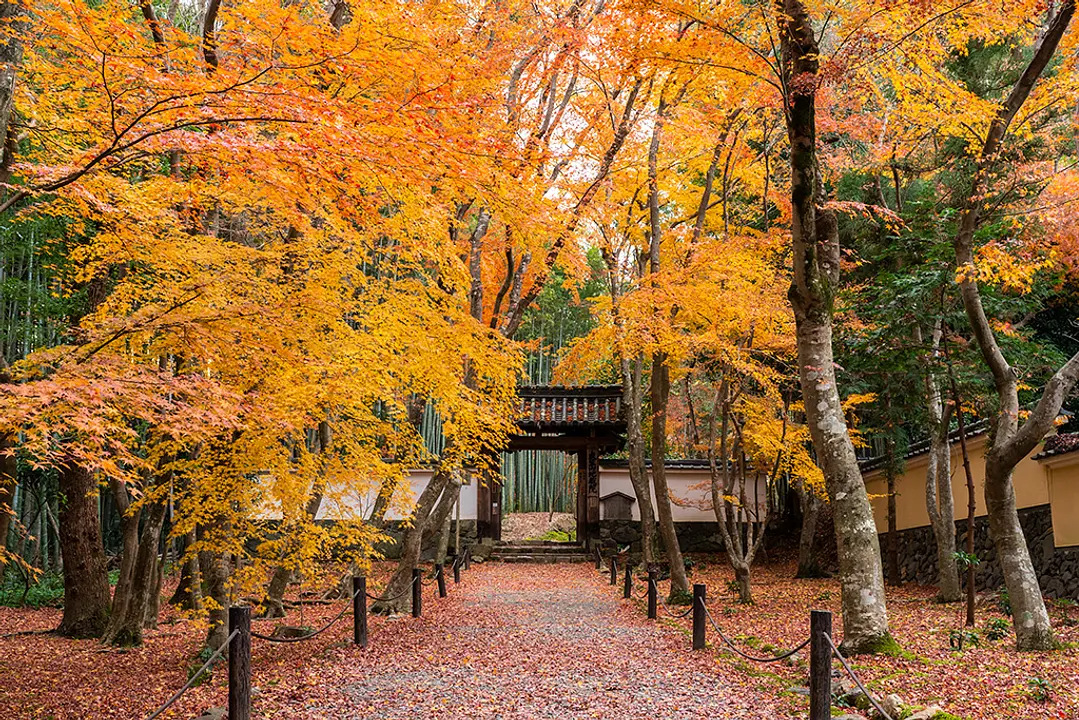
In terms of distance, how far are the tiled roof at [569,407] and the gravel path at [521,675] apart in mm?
7982

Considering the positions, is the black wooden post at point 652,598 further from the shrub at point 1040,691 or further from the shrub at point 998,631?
the shrub at point 1040,691

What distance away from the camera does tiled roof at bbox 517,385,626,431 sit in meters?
18.7

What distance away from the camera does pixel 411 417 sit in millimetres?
10422

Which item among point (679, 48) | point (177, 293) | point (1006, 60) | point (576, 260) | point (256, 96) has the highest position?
point (1006, 60)

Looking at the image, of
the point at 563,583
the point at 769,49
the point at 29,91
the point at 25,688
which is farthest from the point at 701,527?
the point at 29,91

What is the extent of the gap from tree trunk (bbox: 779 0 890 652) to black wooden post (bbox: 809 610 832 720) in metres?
1.46

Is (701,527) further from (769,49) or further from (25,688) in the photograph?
(25,688)

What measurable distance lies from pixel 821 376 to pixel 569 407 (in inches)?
498

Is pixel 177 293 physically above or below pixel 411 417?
above

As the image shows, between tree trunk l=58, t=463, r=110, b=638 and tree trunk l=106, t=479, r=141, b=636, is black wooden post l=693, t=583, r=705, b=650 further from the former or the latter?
tree trunk l=58, t=463, r=110, b=638

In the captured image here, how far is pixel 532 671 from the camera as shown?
23.3 feet

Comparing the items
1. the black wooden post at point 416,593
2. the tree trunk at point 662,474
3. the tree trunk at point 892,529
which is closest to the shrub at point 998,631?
the tree trunk at point 662,474

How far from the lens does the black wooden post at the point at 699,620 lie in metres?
7.74

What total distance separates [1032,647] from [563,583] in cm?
986
